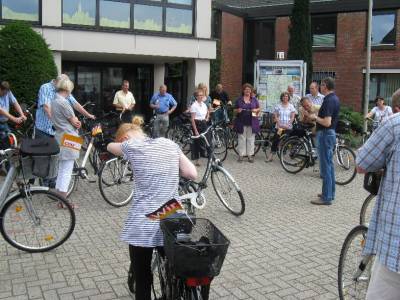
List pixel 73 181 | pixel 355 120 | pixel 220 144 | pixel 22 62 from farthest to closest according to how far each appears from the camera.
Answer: pixel 355 120
pixel 220 144
pixel 22 62
pixel 73 181

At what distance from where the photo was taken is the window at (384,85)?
22.8m

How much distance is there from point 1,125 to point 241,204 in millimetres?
4714

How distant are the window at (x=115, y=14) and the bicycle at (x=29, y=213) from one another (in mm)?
9916

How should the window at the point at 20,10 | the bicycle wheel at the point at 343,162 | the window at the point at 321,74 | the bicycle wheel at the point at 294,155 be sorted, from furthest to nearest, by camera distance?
the window at the point at 321,74, the window at the point at 20,10, the bicycle wheel at the point at 294,155, the bicycle wheel at the point at 343,162

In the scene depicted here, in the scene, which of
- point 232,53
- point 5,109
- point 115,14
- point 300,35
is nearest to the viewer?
point 5,109

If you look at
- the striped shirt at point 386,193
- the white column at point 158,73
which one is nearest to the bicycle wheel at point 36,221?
the striped shirt at point 386,193

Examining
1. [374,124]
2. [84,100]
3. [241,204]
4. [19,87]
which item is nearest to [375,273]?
[241,204]

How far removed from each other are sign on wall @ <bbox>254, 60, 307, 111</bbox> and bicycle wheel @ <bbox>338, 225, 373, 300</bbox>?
1080 cm

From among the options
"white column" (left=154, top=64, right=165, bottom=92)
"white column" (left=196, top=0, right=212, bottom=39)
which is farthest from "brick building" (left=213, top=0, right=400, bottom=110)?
"white column" (left=196, top=0, right=212, bottom=39)

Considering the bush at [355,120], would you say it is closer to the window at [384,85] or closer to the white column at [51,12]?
the window at [384,85]

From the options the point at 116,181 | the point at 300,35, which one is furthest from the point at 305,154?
the point at 300,35

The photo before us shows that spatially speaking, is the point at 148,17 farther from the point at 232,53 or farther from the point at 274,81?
the point at 232,53

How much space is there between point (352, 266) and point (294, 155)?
22.2 ft

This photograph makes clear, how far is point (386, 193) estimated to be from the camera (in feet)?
9.01
